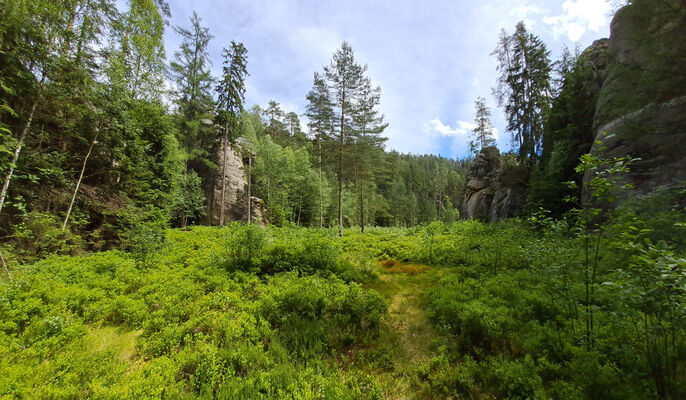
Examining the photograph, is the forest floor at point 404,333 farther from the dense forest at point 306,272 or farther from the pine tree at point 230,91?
the pine tree at point 230,91

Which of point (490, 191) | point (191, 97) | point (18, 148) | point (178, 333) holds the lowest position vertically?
point (178, 333)

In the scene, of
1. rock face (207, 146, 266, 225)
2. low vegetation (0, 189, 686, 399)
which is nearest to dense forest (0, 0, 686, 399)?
low vegetation (0, 189, 686, 399)

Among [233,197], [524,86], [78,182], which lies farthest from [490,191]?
[78,182]

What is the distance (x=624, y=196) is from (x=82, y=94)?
20.5 meters

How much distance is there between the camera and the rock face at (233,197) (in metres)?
21.0

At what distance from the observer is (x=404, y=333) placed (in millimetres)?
4406

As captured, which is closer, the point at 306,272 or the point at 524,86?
the point at 306,272

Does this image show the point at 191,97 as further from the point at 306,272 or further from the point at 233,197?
the point at 306,272

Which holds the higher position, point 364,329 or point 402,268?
point 402,268

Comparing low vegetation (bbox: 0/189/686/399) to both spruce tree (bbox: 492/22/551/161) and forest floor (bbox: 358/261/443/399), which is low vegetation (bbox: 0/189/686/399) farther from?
spruce tree (bbox: 492/22/551/161)

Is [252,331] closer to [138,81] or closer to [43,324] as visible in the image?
[43,324]

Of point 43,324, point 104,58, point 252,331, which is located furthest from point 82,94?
point 252,331

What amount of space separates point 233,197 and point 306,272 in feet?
59.2

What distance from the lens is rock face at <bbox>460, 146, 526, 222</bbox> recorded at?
1772cm
